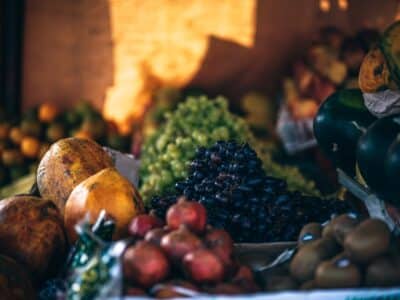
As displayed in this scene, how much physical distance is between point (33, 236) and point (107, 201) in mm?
346

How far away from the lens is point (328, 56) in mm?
5270

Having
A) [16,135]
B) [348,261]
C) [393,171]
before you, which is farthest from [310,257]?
[16,135]

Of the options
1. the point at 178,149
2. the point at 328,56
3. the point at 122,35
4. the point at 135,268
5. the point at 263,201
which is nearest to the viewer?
the point at 135,268

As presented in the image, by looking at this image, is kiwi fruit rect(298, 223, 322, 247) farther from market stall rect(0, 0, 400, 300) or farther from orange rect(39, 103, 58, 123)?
orange rect(39, 103, 58, 123)

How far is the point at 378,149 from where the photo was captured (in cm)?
218

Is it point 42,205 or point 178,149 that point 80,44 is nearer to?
point 178,149

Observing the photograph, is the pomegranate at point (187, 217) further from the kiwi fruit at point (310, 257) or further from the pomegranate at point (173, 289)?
the kiwi fruit at point (310, 257)

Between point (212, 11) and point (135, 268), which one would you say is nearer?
point (135, 268)

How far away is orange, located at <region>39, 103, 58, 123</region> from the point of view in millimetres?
5722

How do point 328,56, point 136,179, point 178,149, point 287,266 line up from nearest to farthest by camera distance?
point 287,266
point 136,179
point 178,149
point 328,56

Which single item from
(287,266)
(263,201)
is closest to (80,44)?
(263,201)

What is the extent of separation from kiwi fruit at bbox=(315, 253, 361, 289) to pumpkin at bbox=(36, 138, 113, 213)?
1240 mm

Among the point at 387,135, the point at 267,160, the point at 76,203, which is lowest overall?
the point at 267,160

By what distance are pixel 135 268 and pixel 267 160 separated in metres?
2.14
